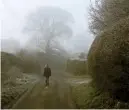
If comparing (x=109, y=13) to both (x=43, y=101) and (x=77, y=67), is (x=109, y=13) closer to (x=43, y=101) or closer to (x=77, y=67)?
(x=43, y=101)

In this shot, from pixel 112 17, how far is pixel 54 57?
125ft

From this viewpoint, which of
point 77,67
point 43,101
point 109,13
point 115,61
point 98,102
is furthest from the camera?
point 77,67

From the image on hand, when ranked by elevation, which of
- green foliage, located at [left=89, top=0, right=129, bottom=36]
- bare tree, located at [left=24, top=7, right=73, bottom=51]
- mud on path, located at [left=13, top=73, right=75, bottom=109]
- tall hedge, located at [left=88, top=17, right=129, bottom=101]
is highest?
bare tree, located at [left=24, top=7, right=73, bottom=51]

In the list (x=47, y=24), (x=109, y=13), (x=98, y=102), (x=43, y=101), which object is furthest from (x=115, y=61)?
(x=47, y=24)

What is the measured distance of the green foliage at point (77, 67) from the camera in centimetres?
4053

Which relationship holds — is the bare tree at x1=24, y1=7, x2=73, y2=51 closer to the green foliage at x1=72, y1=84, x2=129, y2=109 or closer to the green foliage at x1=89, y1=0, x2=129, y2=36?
the green foliage at x1=89, y1=0, x2=129, y2=36

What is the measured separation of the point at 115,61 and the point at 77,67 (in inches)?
1085

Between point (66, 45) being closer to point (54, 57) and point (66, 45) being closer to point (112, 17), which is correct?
point (54, 57)

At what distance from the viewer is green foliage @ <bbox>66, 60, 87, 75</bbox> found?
40.5 m

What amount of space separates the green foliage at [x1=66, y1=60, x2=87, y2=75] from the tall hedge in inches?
945

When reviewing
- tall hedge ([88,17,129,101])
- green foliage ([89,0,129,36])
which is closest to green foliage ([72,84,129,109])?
tall hedge ([88,17,129,101])

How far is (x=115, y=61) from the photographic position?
14414 millimetres

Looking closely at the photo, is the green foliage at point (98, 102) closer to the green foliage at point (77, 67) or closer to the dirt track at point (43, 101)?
the dirt track at point (43, 101)

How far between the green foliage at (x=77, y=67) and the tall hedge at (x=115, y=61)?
2401 cm
